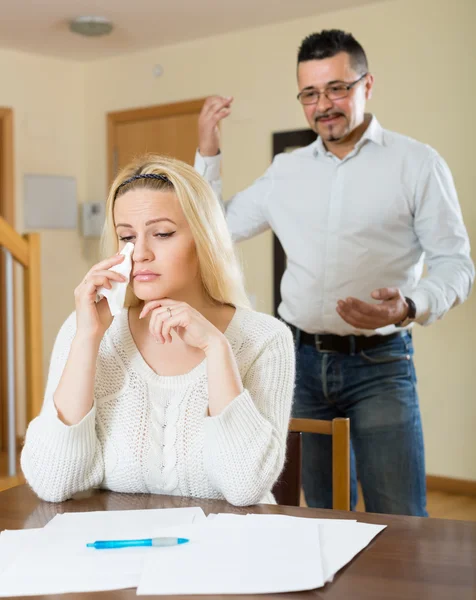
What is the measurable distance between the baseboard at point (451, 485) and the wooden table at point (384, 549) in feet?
9.49

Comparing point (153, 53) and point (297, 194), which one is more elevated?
point (153, 53)

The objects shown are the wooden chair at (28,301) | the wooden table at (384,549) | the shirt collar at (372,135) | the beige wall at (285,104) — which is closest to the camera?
the wooden table at (384,549)

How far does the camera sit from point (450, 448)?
158 inches

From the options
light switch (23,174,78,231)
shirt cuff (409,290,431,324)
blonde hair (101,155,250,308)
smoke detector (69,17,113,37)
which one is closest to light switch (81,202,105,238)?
light switch (23,174,78,231)

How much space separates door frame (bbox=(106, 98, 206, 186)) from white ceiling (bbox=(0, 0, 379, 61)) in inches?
14.6

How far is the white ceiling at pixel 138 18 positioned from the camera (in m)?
4.09

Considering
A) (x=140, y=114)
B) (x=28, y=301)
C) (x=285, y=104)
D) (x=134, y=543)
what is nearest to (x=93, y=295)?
(x=134, y=543)

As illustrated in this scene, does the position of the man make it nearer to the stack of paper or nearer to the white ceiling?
the stack of paper

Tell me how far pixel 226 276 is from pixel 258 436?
39cm

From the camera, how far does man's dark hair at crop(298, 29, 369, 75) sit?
2232 mm

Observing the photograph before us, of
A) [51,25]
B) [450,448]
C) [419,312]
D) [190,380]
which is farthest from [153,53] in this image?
[190,380]

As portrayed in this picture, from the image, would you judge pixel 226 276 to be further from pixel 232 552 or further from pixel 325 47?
pixel 325 47

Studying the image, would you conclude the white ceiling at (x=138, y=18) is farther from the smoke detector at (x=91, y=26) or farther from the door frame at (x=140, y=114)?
the door frame at (x=140, y=114)

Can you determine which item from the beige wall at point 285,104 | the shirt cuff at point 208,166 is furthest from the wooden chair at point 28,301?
the beige wall at point 285,104
